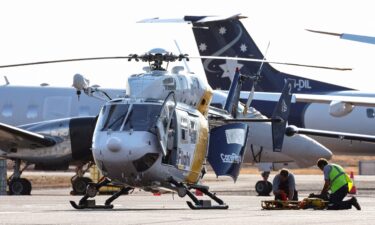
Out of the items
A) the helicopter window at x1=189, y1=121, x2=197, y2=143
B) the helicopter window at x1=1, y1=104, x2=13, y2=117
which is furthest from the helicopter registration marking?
the helicopter window at x1=1, y1=104, x2=13, y2=117

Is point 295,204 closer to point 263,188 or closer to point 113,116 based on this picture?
point 113,116

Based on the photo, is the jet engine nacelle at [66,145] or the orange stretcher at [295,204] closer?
the orange stretcher at [295,204]

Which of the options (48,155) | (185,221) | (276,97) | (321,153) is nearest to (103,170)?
(185,221)

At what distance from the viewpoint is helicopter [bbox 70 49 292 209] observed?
2272 centimetres

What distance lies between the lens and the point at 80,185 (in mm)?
35062

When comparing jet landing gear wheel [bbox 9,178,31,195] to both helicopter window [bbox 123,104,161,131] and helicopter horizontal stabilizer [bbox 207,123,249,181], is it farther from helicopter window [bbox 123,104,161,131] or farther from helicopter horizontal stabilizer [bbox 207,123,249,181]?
helicopter window [bbox 123,104,161,131]

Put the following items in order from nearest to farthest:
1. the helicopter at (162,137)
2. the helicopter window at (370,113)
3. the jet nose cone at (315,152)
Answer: the helicopter at (162,137), the jet nose cone at (315,152), the helicopter window at (370,113)

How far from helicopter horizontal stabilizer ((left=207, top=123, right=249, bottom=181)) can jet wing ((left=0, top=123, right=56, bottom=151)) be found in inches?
398

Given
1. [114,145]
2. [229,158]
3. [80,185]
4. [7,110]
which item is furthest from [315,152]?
[114,145]

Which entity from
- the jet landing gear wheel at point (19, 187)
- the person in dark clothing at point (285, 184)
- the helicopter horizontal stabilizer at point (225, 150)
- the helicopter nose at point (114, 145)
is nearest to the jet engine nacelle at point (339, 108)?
the jet landing gear wheel at point (19, 187)

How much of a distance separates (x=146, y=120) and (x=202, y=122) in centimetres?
199

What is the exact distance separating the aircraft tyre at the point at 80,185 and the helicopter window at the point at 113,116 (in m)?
11.6

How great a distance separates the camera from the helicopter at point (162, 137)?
2272cm

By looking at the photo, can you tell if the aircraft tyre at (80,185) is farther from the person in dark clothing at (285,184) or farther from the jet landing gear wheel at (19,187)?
the person in dark clothing at (285,184)
